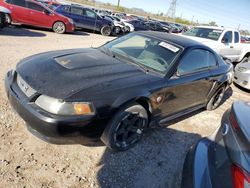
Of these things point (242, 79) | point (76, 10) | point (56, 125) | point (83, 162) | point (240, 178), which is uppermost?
point (240, 178)

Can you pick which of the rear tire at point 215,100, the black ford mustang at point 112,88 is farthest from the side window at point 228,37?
the black ford mustang at point 112,88

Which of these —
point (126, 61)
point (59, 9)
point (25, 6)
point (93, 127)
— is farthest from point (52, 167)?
point (59, 9)

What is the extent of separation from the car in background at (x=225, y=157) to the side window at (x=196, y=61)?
148 centimetres

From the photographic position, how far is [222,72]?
4.95m

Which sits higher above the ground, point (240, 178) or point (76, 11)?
point (240, 178)

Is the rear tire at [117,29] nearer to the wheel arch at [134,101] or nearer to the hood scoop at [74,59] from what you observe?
the hood scoop at [74,59]

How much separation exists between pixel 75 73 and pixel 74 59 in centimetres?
53

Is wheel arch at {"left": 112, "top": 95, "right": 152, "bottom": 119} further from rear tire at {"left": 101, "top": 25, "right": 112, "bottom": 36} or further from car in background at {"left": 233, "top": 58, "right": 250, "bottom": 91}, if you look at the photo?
rear tire at {"left": 101, "top": 25, "right": 112, "bottom": 36}

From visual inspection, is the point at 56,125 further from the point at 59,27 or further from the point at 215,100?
the point at 59,27

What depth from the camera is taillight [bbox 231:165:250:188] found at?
4.97 feet

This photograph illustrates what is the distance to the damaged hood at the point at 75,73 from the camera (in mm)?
2738

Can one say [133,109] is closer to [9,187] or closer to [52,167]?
[52,167]

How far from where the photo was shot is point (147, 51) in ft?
12.8

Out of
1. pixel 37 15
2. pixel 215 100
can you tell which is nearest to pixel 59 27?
pixel 37 15
